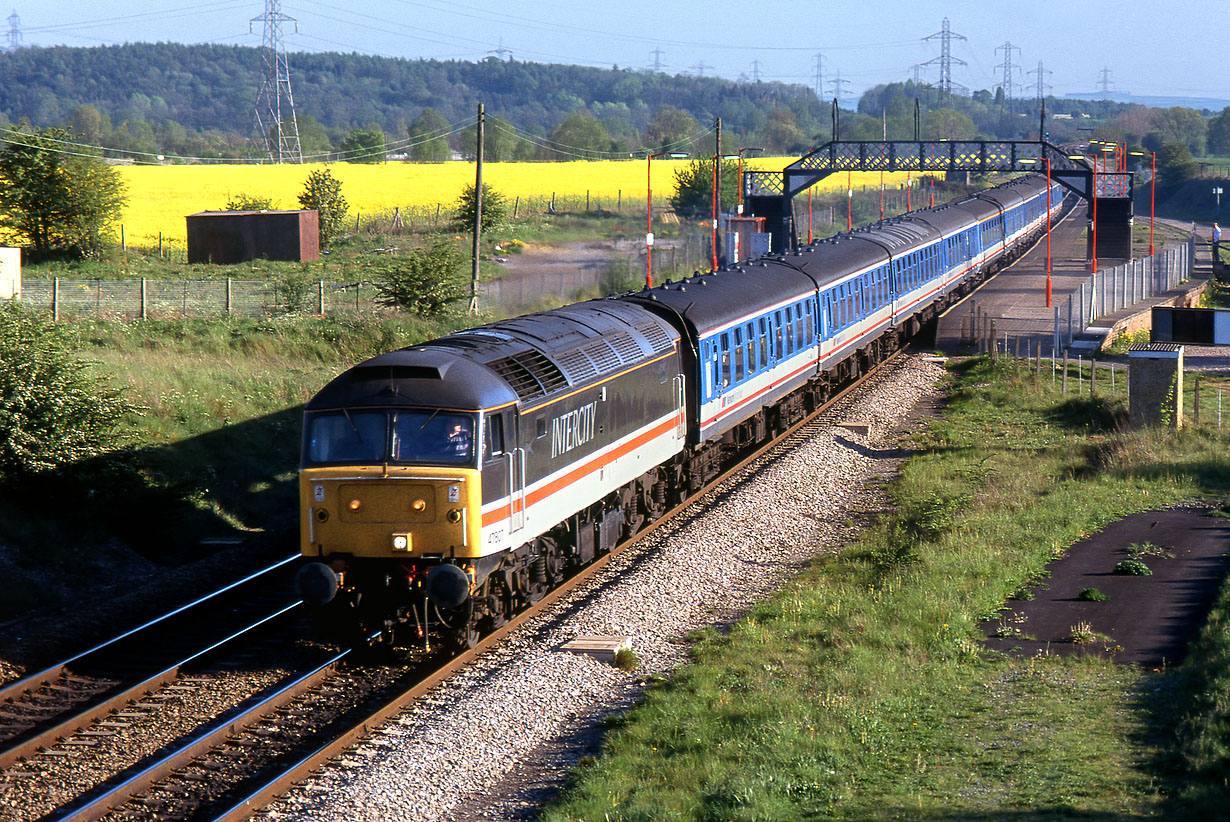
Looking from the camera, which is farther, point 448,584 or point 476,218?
point 476,218

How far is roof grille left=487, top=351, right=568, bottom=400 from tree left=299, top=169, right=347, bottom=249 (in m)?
46.4

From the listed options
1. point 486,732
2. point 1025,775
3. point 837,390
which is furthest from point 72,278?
point 1025,775

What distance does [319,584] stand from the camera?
43.8 feet

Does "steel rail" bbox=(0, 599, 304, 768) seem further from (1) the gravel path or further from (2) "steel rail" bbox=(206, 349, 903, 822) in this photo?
(1) the gravel path

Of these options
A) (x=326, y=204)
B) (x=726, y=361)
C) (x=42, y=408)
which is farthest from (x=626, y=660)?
(x=326, y=204)

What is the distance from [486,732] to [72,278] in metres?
38.8

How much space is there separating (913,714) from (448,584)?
465 cm

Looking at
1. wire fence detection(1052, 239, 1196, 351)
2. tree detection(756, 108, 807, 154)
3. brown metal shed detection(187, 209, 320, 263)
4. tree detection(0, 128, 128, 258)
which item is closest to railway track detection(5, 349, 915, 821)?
wire fence detection(1052, 239, 1196, 351)

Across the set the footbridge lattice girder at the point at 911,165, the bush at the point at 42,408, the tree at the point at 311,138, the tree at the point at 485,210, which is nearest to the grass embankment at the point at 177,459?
the bush at the point at 42,408

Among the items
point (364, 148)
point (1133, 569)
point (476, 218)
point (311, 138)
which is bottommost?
point (1133, 569)

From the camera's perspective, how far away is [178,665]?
13586mm

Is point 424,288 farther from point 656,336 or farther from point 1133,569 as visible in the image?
point 1133,569

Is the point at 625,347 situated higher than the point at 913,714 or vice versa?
the point at 625,347

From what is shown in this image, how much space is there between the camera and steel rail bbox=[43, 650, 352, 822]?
10375mm
